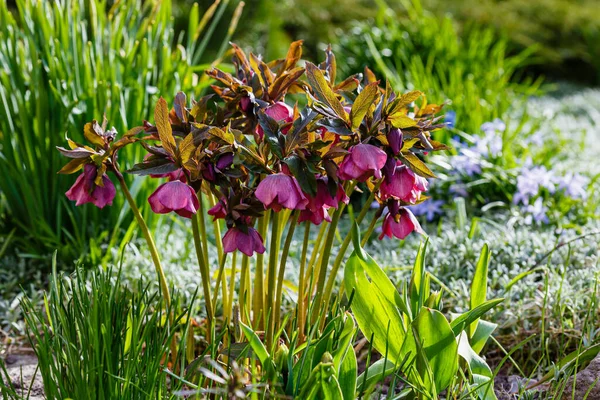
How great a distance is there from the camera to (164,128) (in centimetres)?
125

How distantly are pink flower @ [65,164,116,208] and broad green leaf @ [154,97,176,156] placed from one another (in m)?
0.16

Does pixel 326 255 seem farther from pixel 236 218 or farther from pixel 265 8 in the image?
pixel 265 8

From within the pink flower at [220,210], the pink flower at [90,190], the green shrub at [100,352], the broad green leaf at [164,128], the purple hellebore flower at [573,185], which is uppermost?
the broad green leaf at [164,128]

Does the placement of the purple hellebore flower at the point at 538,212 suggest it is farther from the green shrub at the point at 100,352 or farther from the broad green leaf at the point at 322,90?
Result: the green shrub at the point at 100,352

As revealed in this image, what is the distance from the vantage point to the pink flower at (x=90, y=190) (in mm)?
1313

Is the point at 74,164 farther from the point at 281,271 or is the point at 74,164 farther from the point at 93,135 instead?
the point at 281,271

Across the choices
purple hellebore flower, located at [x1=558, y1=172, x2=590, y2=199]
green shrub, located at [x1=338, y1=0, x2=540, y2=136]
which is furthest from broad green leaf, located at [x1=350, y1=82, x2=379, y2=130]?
green shrub, located at [x1=338, y1=0, x2=540, y2=136]

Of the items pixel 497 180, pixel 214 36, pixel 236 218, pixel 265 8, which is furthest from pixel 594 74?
pixel 236 218

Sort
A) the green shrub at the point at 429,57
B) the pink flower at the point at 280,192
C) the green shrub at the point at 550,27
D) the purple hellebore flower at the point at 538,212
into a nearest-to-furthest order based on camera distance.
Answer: the pink flower at the point at 280,192 < the purple hellebore flower at the point at 538,212 < the green shrub at the point at 429,57 < the green shrub at the point at 550,27

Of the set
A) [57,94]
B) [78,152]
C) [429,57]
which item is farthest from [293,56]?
[429,57]

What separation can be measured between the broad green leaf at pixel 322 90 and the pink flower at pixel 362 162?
87 millimetres

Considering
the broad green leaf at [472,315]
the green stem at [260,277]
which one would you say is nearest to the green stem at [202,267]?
the green stem at [260,277]

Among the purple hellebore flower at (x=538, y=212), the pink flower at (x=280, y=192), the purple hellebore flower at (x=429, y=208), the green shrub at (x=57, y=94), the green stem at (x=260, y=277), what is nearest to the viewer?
the pink flower at (x=280, y=192)

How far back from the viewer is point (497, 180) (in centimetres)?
272
